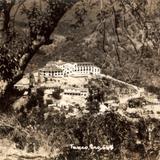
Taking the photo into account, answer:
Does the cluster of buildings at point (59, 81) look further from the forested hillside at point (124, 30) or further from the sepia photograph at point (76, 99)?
the forested hillside at point (124, 30)

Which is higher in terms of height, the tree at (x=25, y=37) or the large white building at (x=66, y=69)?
the tree at (x=25, y=37)

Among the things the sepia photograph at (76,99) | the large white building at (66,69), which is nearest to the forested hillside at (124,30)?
the sepia photograph at (76,99)

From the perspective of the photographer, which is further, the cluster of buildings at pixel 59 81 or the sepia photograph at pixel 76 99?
the cluster of buildings at pixel 59 81

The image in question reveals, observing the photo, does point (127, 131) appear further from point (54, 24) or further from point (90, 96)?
point (54, 24)

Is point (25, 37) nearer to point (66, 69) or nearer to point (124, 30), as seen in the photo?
point (124, 30)

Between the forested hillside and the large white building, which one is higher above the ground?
the forested hillside

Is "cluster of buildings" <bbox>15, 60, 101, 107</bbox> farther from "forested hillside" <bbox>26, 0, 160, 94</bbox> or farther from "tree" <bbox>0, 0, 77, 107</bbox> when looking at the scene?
"tree" <bbox>0, 0, 77, 107</bbox>

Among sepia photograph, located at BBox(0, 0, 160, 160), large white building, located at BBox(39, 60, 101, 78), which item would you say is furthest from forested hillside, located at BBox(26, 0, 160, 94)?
large white building, located at BBox(39, 60, 101, 78)
